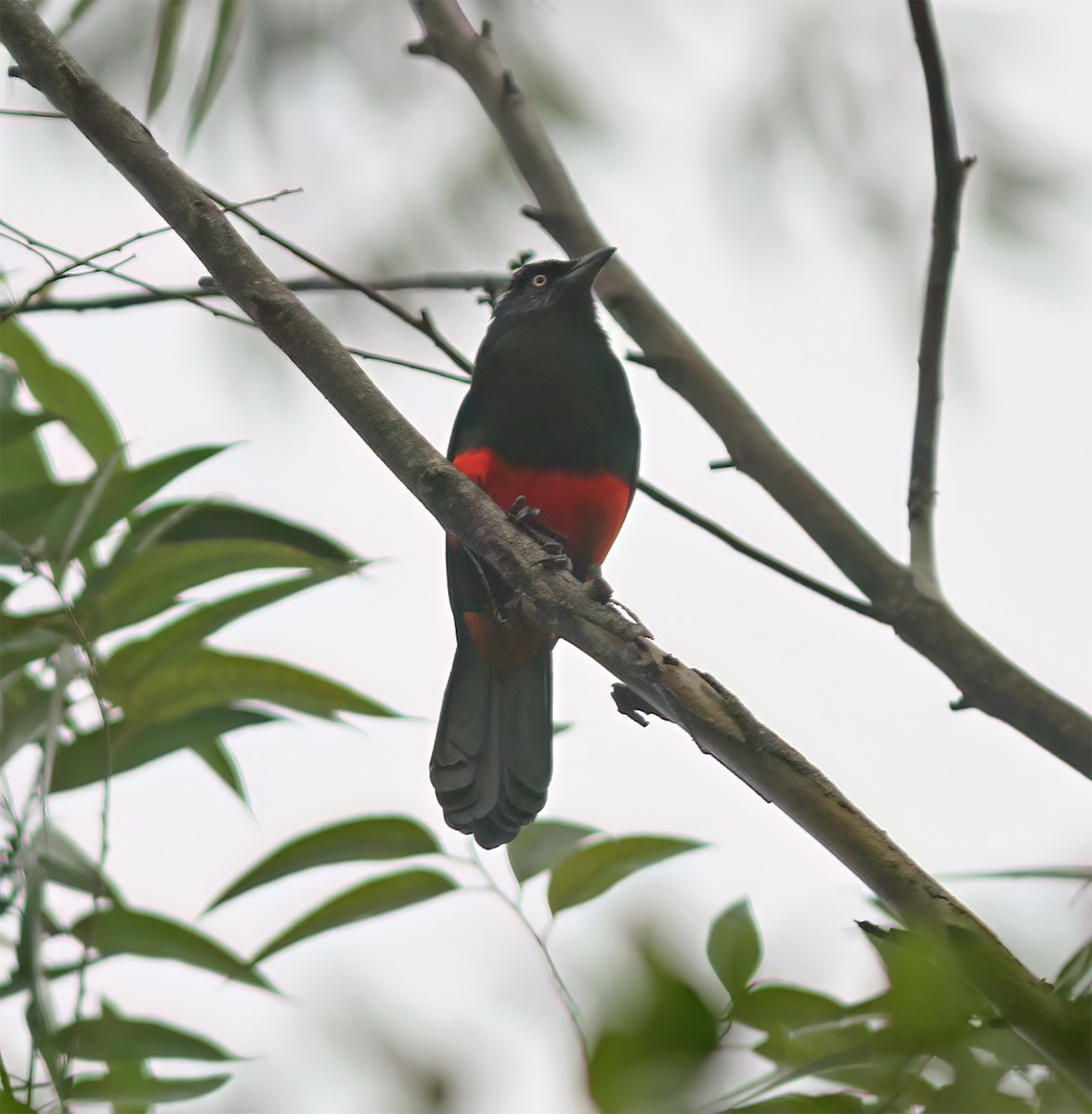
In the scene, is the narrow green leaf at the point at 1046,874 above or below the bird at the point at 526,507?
below

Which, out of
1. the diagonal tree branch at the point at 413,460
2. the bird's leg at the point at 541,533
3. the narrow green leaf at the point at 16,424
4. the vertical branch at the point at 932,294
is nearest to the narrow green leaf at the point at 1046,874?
the diagonal tree branch at the point at 413,460

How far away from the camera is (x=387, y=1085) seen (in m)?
0.99

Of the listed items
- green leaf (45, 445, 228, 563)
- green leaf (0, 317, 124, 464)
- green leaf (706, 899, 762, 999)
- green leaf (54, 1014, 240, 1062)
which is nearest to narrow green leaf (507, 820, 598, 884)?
green leaf (54, 1014, 240, 1062)

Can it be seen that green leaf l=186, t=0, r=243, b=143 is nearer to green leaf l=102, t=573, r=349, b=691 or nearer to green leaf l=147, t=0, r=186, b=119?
green leaf l=147, t=0, r=186, b=119

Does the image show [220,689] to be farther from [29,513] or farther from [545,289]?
[545,289]

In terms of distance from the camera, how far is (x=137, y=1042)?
96.3 inches

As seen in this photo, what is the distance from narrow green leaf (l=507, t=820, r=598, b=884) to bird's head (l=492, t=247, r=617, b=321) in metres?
1.69

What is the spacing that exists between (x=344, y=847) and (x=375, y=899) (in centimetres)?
12

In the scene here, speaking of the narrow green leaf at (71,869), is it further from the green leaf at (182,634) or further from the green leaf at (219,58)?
the green leaf at (219,58)

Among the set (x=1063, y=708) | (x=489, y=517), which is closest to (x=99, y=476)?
(x=489, y=517)

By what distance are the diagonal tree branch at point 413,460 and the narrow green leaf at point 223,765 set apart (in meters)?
1.14

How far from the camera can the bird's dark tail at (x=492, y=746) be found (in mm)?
3342

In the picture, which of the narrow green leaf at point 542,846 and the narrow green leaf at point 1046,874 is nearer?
the narrow green leaf at point 1046,874

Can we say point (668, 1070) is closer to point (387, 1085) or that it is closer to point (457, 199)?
point (387, 1085)
